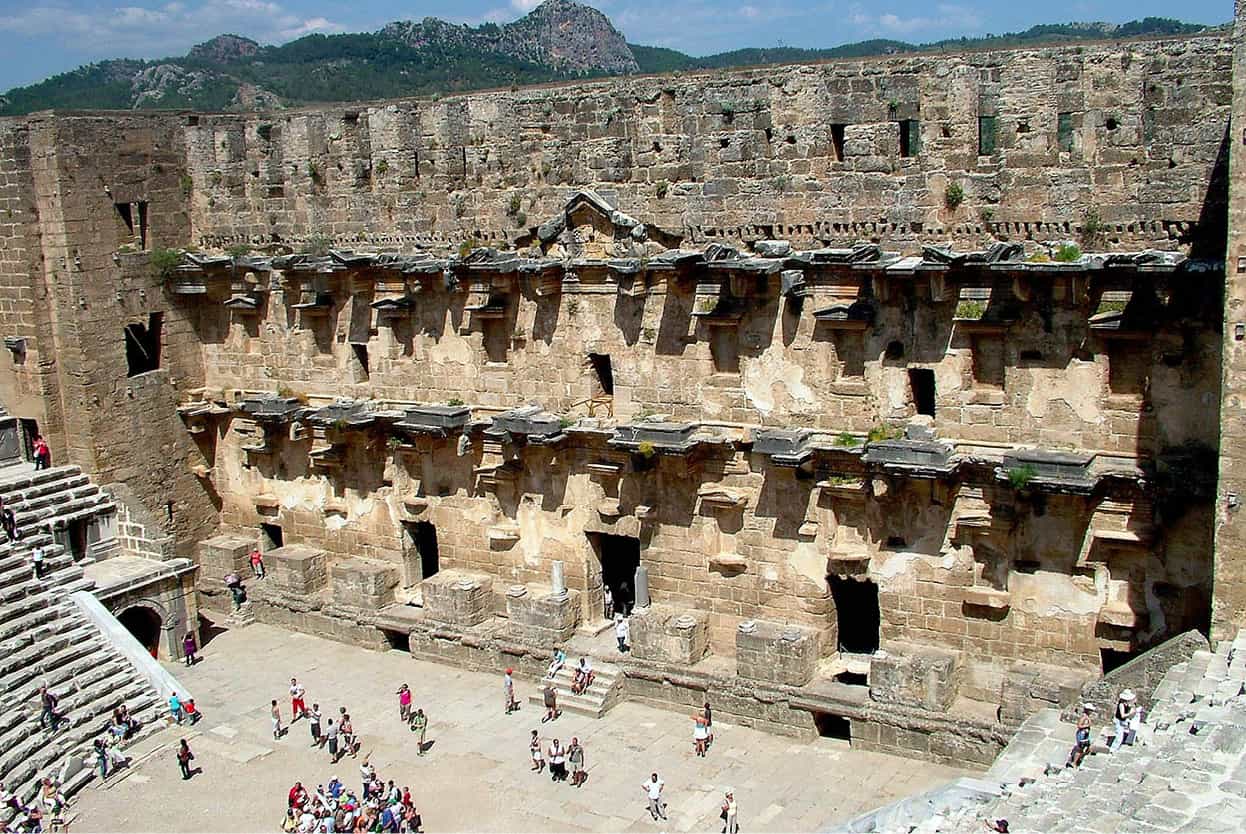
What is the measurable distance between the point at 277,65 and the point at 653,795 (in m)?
63.5

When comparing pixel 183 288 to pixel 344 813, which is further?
pixel 183 288

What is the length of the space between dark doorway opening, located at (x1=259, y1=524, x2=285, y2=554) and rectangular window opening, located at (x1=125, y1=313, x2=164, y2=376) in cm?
355

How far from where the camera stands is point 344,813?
1605 cm

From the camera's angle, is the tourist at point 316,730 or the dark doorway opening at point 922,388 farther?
the tourist at point 316,730

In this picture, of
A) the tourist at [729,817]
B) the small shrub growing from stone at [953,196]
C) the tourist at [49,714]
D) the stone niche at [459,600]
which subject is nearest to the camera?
the tourist at [729,817]

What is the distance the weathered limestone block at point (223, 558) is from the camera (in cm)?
2409

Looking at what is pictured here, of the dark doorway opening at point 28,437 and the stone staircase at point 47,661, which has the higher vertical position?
the dark doorway opening at point 28,437

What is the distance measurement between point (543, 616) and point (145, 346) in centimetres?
940

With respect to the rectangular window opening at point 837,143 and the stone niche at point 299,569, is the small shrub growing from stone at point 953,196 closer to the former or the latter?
the rectangular window opening at point 837,143

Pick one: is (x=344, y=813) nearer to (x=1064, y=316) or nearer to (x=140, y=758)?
(x=140, y=758)

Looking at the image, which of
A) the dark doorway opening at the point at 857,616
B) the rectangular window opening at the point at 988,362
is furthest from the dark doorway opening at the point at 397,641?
the rectangular window opening at the point at 988,362

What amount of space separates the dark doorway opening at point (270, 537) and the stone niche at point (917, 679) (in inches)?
469

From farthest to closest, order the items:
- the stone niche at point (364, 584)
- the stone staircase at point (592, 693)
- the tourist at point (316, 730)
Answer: the stone niche at point (364, 584), the stone staircase at point (592, 693), the tourist at point (316, 730)

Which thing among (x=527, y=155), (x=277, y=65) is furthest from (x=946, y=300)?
(x=277, y=65)
